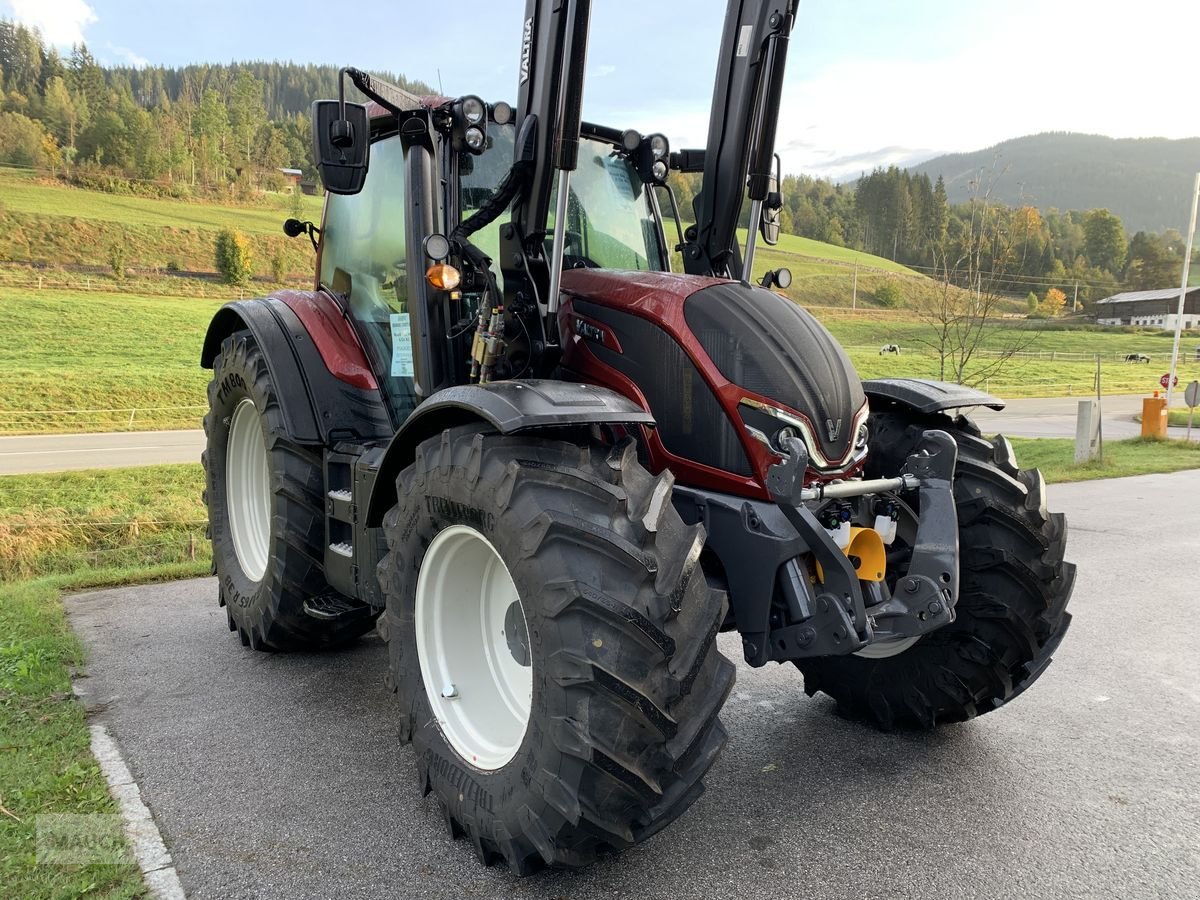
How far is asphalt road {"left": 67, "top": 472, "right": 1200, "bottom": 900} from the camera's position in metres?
2.66

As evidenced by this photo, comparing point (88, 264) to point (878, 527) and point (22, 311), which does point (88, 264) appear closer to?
point (22, 311)

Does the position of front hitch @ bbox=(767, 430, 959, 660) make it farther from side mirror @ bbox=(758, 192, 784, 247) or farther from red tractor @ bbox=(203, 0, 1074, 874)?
side mirror @ bbox=(758, 192, 784, 247)

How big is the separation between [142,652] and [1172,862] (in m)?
4.66

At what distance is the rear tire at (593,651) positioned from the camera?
2275 mm

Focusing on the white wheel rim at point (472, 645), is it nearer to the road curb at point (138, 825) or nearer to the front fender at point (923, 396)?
the road curb at point (138, 825)

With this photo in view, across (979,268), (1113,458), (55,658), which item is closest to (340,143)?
(55,658)

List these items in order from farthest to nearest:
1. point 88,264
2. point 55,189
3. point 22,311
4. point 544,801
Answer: point 55,189 → point 88,264 → point 22,311 → point 544,801

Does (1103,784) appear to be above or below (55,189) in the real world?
below

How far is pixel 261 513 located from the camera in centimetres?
507

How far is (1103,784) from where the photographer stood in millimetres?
3322

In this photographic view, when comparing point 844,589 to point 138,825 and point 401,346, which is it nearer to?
point 401,346

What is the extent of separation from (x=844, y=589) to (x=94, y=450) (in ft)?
63.9

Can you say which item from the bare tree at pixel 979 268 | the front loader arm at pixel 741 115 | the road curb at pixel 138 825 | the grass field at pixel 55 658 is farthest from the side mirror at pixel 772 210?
the bare tree at pixel 979 268

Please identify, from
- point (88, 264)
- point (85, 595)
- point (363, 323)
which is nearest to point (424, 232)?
point (363, 323)
